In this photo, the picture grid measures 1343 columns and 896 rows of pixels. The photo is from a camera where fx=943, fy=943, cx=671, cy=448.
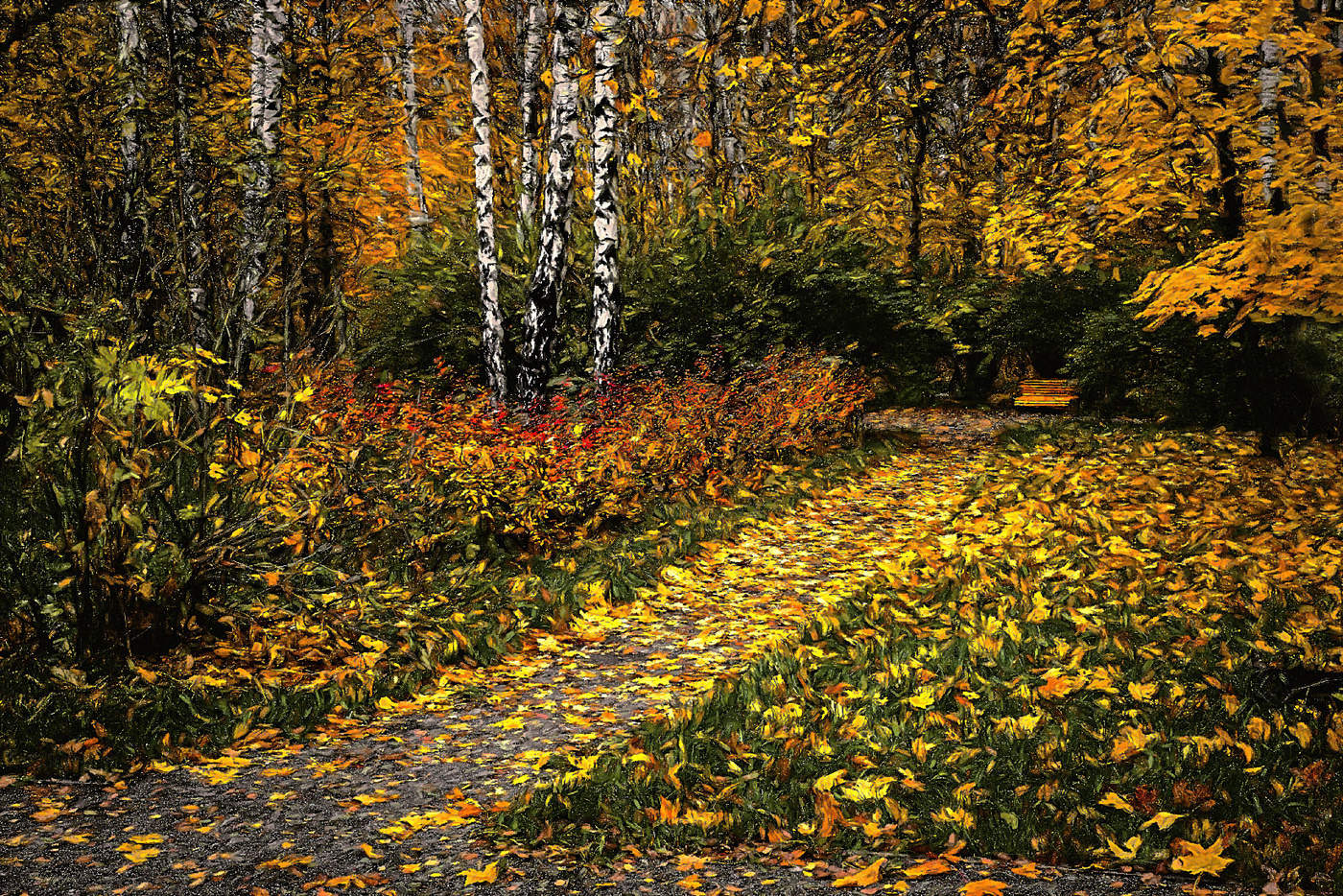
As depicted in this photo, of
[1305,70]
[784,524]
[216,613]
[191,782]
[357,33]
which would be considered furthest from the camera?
[357,33]

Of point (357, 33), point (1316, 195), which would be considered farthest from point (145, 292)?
point (357, 33)

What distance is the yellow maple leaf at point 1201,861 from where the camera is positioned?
10.9 ft

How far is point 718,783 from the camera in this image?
420cm

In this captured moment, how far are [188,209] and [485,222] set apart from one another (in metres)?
5.19

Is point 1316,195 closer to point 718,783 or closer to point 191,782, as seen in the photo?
point 718,783

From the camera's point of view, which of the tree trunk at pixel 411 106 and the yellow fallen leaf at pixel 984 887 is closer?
the yellow fallen leaf at pixel 984 887

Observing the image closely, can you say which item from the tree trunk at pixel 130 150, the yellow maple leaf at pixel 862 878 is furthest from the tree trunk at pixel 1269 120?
the tree trunk at pixel 130 150

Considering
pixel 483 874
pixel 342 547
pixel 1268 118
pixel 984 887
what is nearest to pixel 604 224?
pixel 342 547

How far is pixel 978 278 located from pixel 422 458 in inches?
418

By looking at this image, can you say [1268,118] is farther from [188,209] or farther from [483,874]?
[188,209]

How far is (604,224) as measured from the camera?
34.3ft

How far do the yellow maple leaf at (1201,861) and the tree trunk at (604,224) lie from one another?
299 inches

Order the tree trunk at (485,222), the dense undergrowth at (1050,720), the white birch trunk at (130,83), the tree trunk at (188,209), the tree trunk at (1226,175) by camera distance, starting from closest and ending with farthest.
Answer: the dense undergrowth at (1050,720) → the tree trunk at (188,209) → the tree trunk at (1226,175) → the white birch trunk at (130,83) → the tree trunk at (485,222)

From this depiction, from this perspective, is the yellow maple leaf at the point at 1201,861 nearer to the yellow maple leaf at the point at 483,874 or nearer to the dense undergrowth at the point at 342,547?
the yellow maple leaf at the point at 483,874
